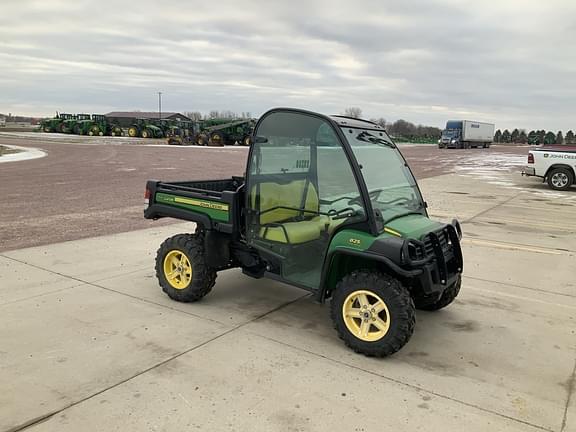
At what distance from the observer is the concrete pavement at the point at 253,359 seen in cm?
296

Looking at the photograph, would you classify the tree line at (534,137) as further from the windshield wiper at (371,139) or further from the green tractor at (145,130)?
the windshield wiper at (371,139)

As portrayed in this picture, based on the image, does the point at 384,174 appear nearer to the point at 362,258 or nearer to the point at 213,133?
the point at 362,258

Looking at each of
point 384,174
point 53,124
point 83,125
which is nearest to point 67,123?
point 53,124

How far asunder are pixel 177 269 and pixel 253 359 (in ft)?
5.32

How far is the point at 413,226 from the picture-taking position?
3.96 meters

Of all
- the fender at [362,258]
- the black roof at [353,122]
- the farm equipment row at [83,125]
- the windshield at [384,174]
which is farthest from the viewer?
the farm equipment row at [83,125]

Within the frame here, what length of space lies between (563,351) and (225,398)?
2864 millimetres

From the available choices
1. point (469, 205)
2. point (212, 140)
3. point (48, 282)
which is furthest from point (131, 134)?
point (48, 282)

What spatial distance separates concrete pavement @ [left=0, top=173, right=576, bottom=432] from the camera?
2959 millimetres

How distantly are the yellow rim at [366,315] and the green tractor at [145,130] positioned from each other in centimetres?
5102

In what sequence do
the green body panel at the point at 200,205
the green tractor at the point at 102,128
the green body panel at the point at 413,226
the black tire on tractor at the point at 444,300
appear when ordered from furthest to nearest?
the green tractor at the point at 102,128, the green body panel at the point at 200,205, the black tire on tractor at the point at 444,300, the green body panel at the point at 413,226

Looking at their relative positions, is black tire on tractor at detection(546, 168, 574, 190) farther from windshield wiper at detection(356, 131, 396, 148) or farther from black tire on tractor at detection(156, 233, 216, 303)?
black tire on tractor at detection(156, 233, 216, 303)

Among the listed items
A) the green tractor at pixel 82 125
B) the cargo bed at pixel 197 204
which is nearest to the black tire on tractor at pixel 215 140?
the green tractor at pixel 82 125

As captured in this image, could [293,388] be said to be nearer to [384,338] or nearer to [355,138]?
[384,338]
